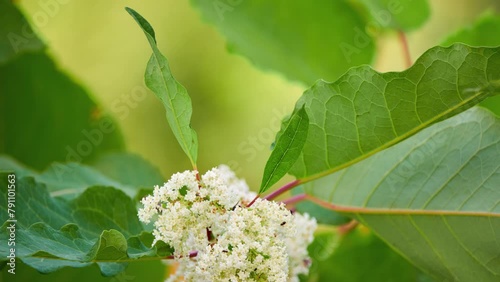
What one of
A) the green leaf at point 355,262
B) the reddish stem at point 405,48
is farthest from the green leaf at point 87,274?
the reddish stem at point 405,48

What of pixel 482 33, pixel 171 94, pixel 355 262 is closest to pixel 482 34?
pixel 482 33

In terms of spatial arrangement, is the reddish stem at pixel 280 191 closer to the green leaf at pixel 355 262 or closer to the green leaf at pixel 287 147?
the green leaf at pixel 287 147

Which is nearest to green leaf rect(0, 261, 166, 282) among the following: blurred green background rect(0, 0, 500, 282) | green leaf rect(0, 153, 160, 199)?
green leaf rect(0, 153, 160, 199)

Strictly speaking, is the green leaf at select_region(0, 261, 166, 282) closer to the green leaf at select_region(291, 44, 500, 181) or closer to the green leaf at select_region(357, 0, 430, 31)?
the green leaf at select_region(291, 44, 500, 181)

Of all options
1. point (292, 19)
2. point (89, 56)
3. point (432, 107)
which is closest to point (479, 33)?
point (292, 19)

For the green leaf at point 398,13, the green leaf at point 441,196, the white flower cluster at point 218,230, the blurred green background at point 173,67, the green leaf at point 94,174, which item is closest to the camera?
the white flower cluster at point 218,230

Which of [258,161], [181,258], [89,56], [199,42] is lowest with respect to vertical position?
[181,258]

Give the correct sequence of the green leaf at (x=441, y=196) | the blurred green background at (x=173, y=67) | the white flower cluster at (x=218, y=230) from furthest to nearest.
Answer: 1. the blurred green background at (x=173, y=67)
2. the green leaf at (x=441, y=196)
3. the white flower cluster at (x=218, y=230)

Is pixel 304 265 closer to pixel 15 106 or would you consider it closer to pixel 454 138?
pixel 454 138
